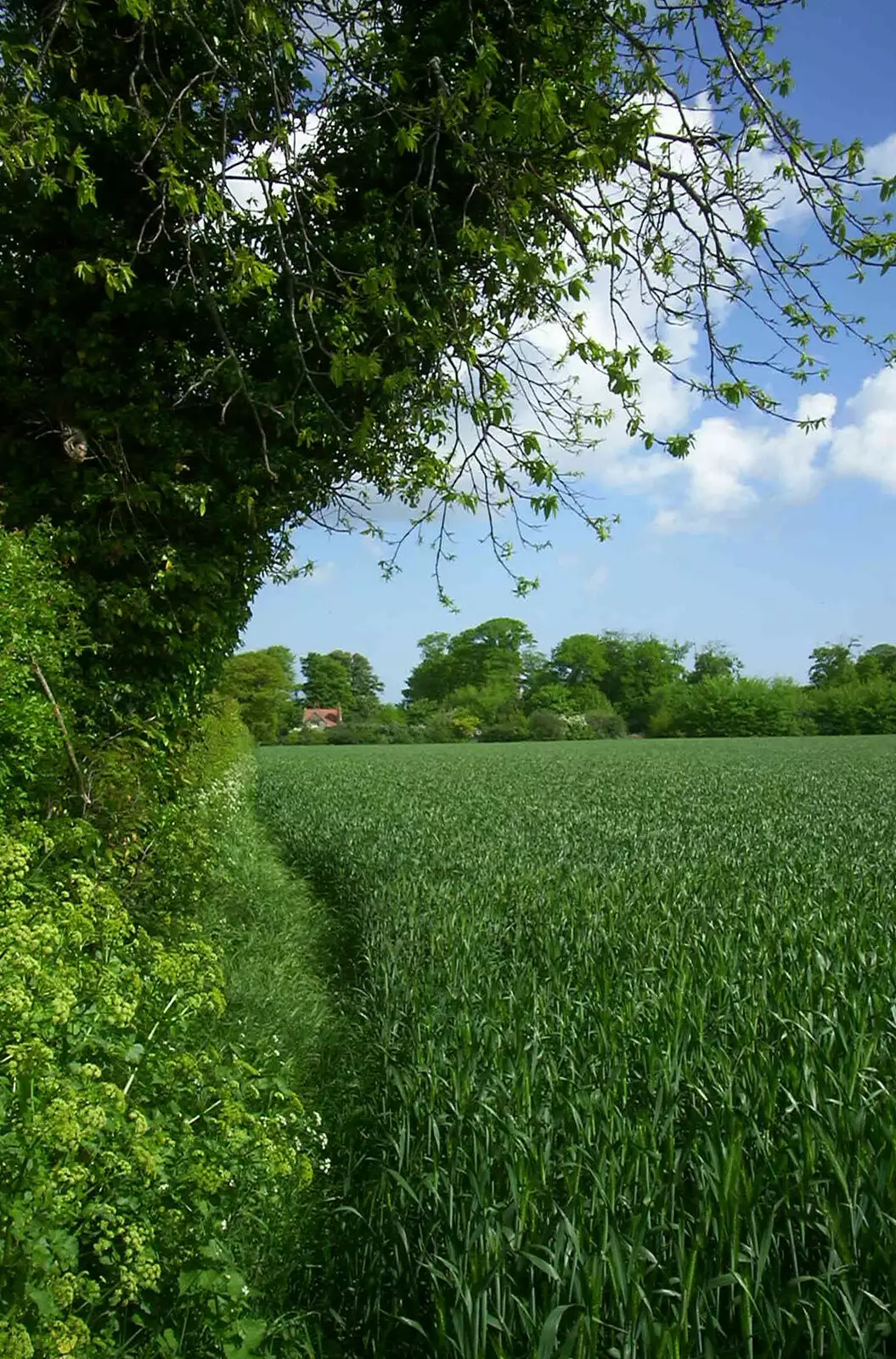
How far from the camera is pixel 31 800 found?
5227 mm

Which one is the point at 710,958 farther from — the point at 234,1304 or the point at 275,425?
the point at 275,425

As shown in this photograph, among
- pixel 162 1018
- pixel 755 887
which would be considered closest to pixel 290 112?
pixel 162 1018

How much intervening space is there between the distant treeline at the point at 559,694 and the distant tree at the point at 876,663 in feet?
0.63

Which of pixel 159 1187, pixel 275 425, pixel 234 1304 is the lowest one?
pixel 234 1304

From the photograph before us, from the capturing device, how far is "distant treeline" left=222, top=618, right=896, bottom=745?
73.6 metres

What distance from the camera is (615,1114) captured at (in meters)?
2.83

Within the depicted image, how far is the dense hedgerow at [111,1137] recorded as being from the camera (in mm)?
2111

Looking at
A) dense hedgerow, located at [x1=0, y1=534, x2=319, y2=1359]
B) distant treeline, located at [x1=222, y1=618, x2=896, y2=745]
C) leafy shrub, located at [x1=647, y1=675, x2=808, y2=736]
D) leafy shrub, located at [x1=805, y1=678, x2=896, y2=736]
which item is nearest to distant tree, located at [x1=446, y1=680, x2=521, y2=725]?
distant treeline, located at [x1=222, y1=618, x2=896, y2=745]

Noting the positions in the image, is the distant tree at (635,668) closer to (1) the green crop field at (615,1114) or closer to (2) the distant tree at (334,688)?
(2) the distant tree at (334,688)

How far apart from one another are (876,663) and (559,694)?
115 ft

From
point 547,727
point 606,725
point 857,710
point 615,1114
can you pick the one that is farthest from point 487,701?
point 615,1114

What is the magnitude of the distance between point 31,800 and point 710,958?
13.0ft

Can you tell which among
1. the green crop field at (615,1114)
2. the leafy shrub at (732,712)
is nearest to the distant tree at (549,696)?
the leafy shrub at (732,712)

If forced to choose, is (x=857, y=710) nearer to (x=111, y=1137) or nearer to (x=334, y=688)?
(x=334, y=688)
